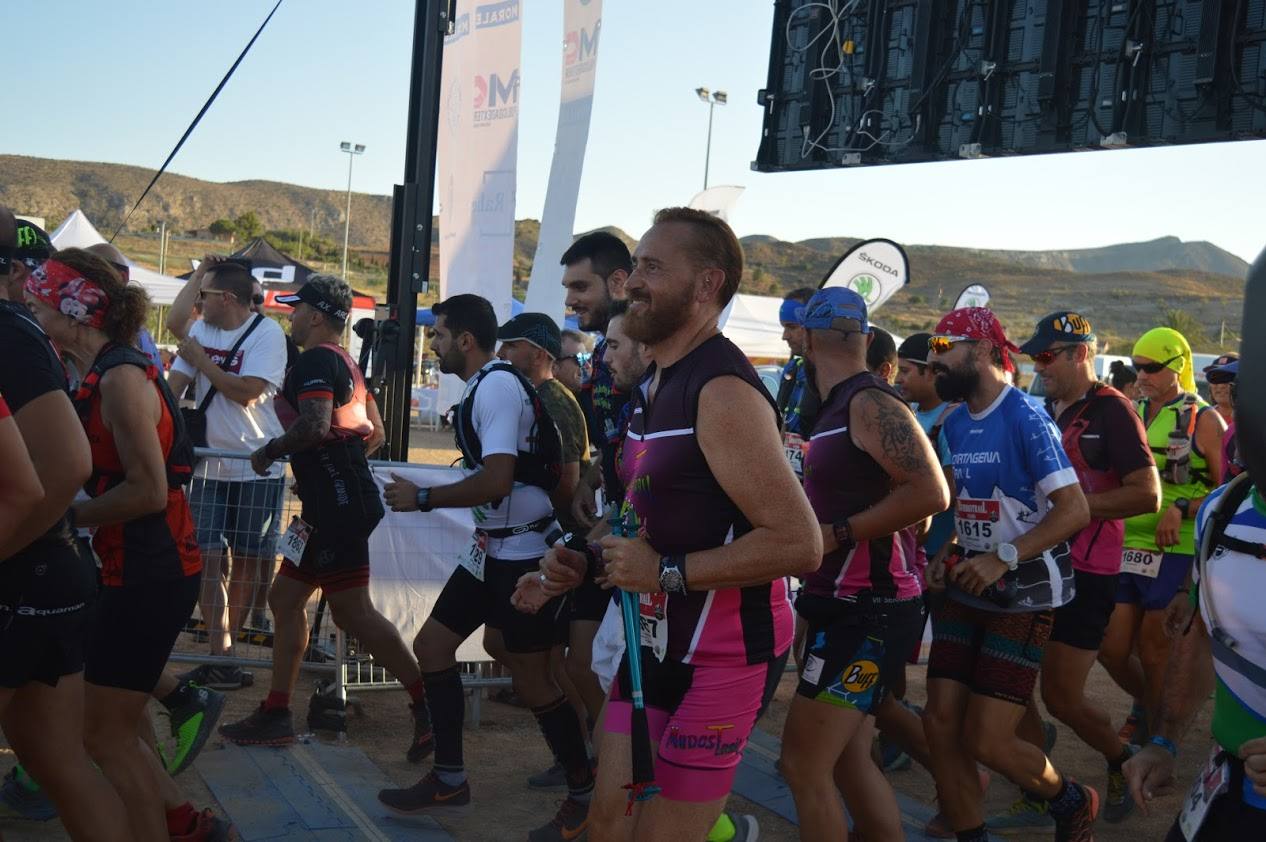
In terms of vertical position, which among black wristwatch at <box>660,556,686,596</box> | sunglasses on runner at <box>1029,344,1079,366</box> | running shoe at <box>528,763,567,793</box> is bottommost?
running shoe at <box>528,763,567,793</box>

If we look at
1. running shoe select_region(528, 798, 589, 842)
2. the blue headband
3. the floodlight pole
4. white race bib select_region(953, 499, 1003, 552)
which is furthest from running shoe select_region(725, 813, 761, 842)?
the floodlight pole

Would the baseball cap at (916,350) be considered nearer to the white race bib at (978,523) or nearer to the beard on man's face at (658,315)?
the white race bib at (978,523)

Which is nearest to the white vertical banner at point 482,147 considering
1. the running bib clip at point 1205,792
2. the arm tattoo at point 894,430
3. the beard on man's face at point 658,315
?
the arm tattoo at point 894,430

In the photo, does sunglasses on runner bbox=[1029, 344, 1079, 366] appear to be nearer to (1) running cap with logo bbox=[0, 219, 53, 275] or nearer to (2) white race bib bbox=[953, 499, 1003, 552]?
(2) white race bib bbox=[953, 499, 1003, 552]

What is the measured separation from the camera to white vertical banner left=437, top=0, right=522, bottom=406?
937cm

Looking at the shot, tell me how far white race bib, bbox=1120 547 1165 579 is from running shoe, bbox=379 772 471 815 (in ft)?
12.9

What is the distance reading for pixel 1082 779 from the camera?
6.22 m

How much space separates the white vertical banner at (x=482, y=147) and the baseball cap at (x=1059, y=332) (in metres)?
4.60

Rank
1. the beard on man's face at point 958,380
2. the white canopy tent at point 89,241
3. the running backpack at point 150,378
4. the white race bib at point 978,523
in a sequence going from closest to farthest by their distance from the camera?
the running backpack at point 150,378, the white race bib at point 978,523, the beard on man's face at point 958,380, the white canopy tent at point 89,241

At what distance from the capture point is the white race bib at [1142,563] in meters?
6.67

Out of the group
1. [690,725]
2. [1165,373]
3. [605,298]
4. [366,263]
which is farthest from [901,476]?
[366,263]

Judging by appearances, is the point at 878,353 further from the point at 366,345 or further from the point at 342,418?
the point at 366,345

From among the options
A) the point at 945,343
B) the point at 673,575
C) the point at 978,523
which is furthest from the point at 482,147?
the point at 673,575

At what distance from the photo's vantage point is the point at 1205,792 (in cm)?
242
